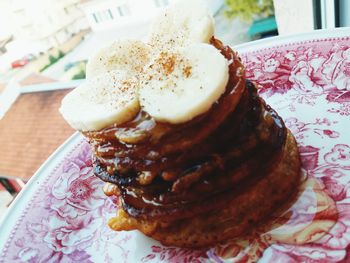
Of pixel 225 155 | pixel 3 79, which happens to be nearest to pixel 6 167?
pixel 3 79

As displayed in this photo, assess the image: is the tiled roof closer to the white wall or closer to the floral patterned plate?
the floral patterned plate

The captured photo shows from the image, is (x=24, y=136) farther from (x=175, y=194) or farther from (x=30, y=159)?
(x=175, y=194)

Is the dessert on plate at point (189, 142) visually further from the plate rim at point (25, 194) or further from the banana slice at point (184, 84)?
the plate rim at point (25, 194)

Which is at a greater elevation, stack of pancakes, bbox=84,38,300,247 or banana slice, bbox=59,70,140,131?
banana slice, bbox=59,70,140,131

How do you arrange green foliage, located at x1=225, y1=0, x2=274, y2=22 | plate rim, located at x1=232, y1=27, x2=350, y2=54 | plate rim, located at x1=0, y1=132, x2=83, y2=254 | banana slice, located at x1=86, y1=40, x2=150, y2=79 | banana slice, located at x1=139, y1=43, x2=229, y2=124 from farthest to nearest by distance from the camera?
1. green foliage, located at x1=225, y1=0, x2=274, y2=22
2. plate rim, located at x1=232, y1=27, x2=350, y2=54
3. plate rim, located at x1=0, y1=132, x2=83, y2=254
4. banana slice, located at x1=86, y1=40, x2=150, y2=79
5. banana slice, located at x1=139, y1=43, x2=229, y2=124

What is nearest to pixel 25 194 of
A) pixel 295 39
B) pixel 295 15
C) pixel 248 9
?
pixel 295 39

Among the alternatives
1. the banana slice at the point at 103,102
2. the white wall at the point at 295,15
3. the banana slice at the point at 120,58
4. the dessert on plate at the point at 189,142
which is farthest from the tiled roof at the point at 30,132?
the white wall at the point at 295,15

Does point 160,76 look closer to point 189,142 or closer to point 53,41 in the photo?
point 189,142

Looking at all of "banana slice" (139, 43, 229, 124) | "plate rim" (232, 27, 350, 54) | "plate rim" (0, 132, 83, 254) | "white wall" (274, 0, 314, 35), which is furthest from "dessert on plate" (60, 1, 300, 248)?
"white wall" (274, 0, 314, 35)
